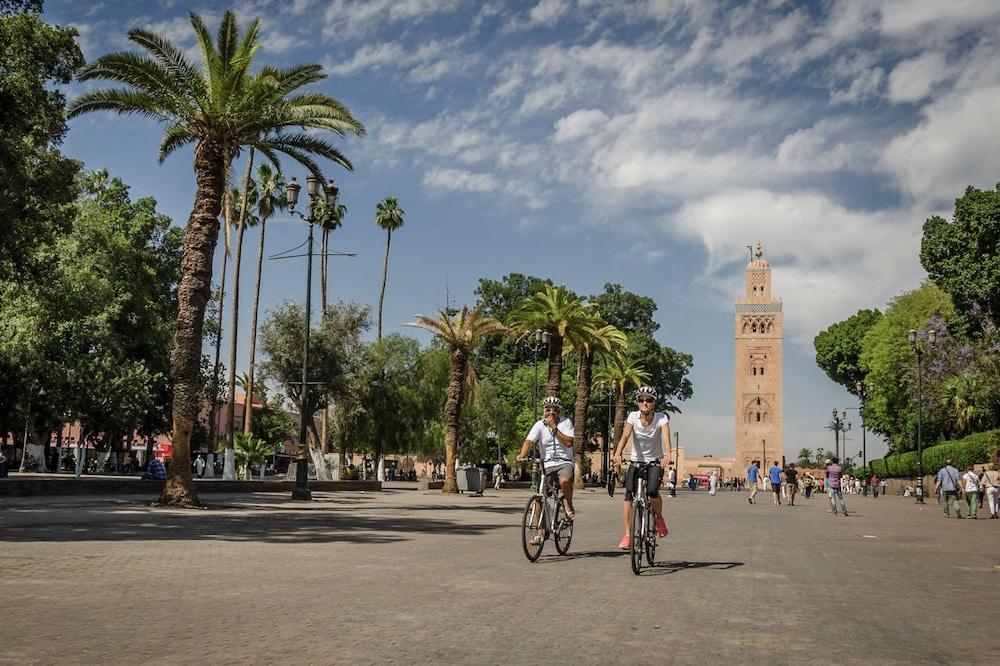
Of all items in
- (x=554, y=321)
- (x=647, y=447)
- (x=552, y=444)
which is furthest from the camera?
(x=554, y=321)

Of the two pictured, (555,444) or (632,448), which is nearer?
(632,448)

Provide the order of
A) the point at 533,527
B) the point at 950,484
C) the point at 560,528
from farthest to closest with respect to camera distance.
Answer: the point at 950,484, the point at 560,528, the point at 533,527

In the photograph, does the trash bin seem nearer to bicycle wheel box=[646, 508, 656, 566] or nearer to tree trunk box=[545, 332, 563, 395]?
tree trunk box=[545, 332, 563, 395]

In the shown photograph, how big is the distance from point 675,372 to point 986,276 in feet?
128

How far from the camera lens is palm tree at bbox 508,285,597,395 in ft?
149

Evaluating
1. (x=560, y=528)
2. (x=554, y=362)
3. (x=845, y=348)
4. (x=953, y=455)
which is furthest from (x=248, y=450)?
(x=845, y=348)

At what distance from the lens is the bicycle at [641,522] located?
32.6 ft

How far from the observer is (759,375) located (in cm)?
13938

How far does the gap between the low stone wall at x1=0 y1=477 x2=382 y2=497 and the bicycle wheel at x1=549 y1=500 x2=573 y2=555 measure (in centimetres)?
1690

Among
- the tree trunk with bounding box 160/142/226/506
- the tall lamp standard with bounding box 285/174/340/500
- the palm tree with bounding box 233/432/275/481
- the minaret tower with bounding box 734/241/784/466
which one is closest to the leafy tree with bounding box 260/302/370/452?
the palm tree with bounding box 233/432/275/481

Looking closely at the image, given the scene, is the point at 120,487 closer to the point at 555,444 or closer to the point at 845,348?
the point at 555,444

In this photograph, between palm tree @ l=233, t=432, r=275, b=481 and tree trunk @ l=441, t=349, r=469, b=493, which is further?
palm tree @ l=233, t=432, r=275, b=481

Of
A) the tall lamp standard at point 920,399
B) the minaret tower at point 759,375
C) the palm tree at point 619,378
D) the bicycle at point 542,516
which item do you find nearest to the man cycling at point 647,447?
the bicycle at point 542,516

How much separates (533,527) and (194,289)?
43.6ft
